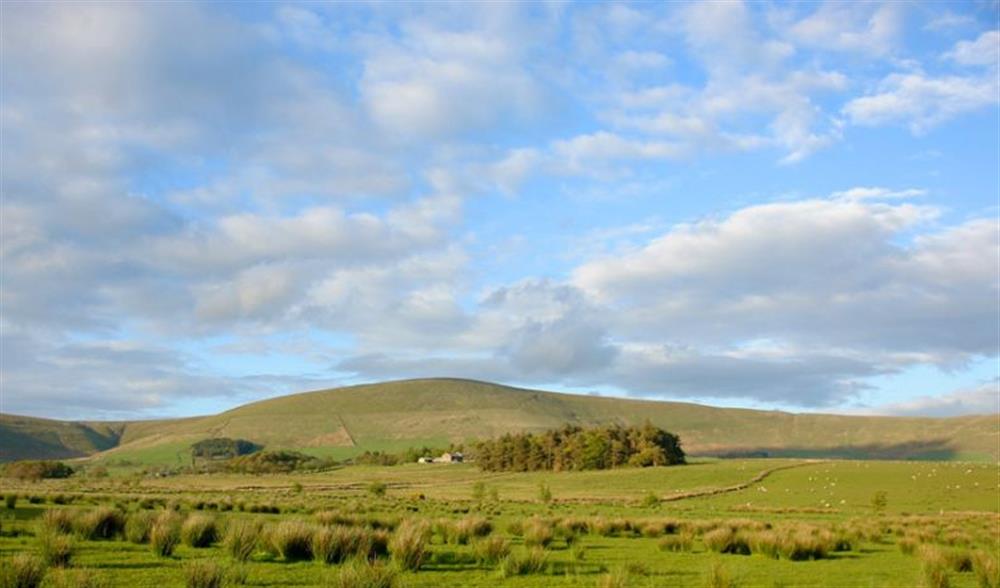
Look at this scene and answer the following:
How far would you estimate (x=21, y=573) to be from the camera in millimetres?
11852

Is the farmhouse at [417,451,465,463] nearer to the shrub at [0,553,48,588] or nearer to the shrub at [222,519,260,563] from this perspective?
the shrub at [222,519,260,563]

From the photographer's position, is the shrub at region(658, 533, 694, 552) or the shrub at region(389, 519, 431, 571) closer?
the shrub at region(389, 519, 431, 571)

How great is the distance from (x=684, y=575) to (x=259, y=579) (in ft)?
27.3

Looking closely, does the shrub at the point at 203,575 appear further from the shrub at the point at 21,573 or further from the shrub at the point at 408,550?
the shrub at the point at 408,550

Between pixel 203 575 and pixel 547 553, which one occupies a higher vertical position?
pixel 203 575

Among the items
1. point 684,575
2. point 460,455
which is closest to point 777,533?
point 684,575

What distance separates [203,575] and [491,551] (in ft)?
26.7

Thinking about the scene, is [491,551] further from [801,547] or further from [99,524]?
[99,524]

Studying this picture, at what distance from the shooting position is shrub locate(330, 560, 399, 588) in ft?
39.1

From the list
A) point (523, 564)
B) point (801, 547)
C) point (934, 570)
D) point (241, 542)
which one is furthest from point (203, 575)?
point (801, 547)

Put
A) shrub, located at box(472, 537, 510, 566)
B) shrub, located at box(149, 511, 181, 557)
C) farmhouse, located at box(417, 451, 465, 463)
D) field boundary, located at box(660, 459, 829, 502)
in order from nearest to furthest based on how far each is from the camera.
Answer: shrub, located at box(149, 511, 181, 557) < shrub, located at box(472, 537, 510, 566) < field boundary, located at box(660, 459, 829, 502) < farmhouse, located at box(417, 451, 465, 463)

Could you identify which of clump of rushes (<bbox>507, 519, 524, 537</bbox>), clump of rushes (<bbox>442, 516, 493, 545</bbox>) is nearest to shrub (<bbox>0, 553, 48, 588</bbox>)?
clump of rushes (<bbox>442, 516, 493, 545</bbox>)

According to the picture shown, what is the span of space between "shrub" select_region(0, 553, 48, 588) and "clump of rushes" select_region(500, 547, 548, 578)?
796 centimetres

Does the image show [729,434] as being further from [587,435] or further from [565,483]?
[565,483]
